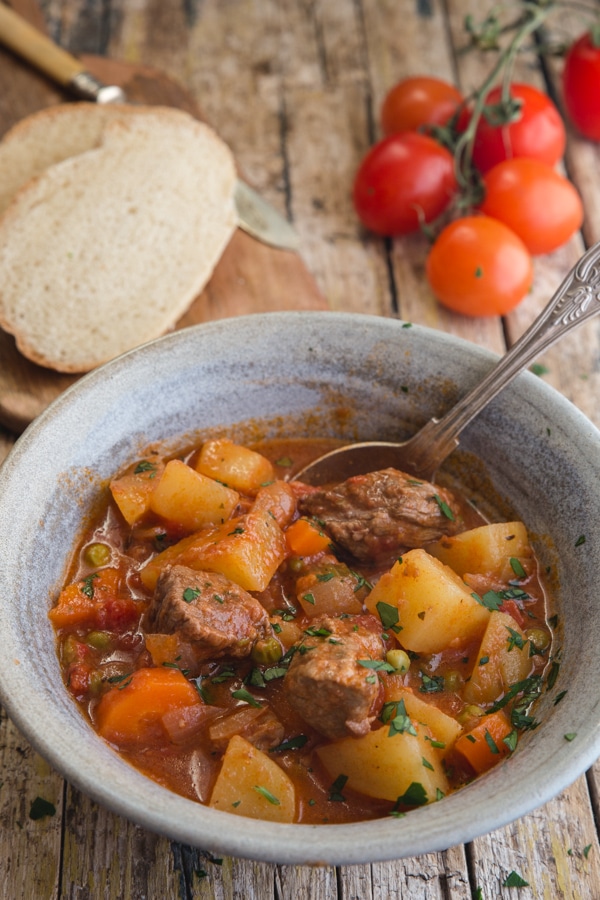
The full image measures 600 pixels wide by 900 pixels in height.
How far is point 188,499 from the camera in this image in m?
3.54

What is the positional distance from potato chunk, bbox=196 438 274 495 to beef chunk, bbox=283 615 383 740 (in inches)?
34.0

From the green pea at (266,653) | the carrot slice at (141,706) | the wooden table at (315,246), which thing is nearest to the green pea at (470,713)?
the wooden table at (315,246)

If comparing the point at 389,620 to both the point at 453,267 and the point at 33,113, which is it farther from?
the point at 33,113

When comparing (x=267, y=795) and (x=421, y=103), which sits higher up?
(x=421, y=103)

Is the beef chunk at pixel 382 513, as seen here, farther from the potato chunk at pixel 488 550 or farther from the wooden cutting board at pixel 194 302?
the wooden cutting board at pixel 194 302

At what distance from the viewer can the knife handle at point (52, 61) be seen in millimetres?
5531

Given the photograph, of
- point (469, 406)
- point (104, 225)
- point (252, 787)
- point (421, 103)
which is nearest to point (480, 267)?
point (421, 103)

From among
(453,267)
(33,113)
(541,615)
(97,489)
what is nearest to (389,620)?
(541,615)

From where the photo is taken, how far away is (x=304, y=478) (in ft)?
12.7

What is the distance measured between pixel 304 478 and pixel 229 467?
359mm

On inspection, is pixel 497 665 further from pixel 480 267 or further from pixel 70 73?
pixel 70 73

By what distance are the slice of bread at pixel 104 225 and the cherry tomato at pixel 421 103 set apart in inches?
47.6

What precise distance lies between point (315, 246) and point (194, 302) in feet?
2.98

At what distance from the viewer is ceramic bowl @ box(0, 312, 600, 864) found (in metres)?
2.41
